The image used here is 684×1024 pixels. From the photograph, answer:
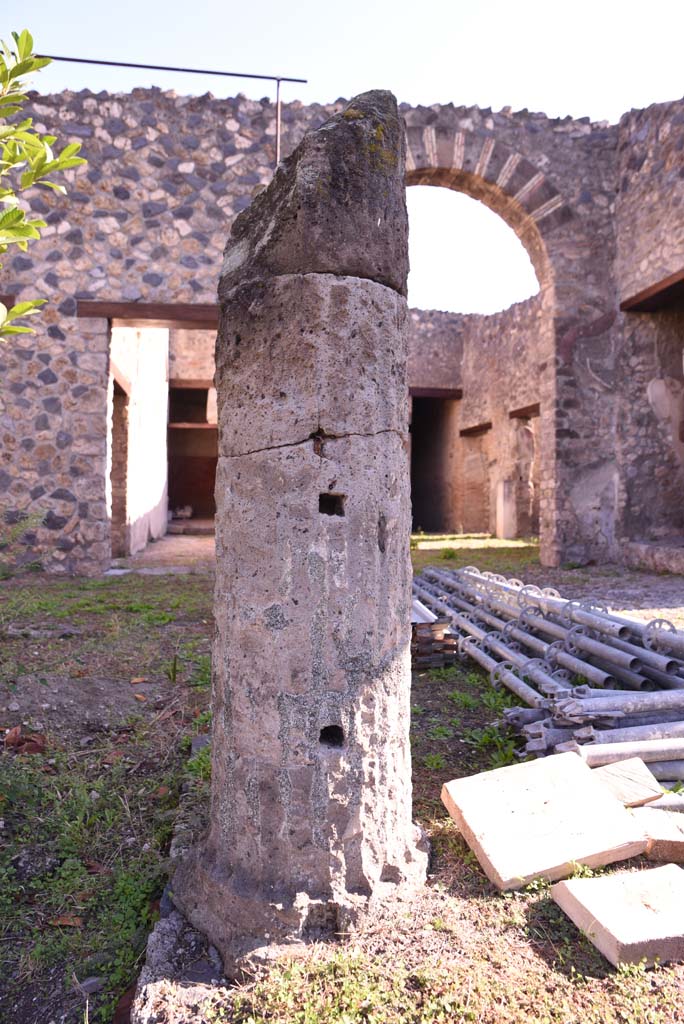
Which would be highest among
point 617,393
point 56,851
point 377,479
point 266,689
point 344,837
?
point 617,393

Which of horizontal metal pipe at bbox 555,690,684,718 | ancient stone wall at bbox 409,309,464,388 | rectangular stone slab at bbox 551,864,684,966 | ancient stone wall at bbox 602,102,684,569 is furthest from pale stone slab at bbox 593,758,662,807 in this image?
ancient stone wall at bbox 409,309,464,388

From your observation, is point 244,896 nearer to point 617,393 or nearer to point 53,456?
point 53,456

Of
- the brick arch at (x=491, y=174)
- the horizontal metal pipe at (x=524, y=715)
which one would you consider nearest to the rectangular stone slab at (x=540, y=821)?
the horizontal metal pipe at (x=524, y=715)

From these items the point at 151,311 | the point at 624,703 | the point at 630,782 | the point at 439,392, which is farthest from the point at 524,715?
the point at 439,392

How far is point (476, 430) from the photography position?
55.8ft

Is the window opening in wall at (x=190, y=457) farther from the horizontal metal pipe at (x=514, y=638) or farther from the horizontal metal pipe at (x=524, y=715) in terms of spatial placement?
the horizontal metal pipe at (x=524, y=715)

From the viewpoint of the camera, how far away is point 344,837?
2.01m

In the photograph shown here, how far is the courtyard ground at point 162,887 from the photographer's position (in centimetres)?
173

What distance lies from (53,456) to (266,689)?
6.99 metres

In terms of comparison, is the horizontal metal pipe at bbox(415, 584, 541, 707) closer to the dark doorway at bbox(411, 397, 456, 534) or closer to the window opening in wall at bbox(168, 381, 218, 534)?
the dark doorway at bbox(411, 397, 456, 534)

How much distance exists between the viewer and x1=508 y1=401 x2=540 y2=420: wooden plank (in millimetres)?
13992

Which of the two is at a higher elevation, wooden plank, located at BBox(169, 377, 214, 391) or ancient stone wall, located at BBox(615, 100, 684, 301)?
ancient stone wall, located at BBox(615, 100, 684, 301)

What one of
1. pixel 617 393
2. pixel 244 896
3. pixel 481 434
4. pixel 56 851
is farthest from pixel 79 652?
pixel 481 434

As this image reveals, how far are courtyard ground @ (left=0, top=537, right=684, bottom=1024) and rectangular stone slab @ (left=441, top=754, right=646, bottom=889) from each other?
0.08 m
